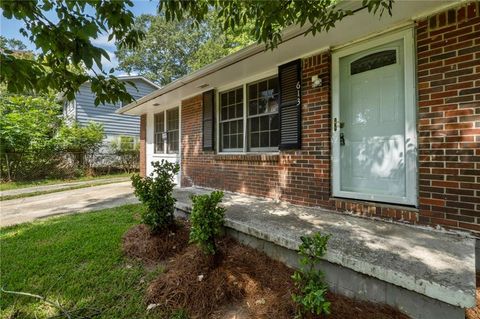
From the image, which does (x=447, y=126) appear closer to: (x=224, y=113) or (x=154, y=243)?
(x=154, y=243)

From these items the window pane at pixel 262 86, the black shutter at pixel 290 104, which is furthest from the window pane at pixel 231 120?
the black shutter at pixel 290 104

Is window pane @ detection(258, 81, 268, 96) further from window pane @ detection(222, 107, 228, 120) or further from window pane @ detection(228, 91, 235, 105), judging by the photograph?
window pane @ detection(222, 107, 228, 120)

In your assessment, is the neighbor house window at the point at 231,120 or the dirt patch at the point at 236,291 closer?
the dirt patch at the point at 236,291

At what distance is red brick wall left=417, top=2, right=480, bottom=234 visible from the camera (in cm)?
262

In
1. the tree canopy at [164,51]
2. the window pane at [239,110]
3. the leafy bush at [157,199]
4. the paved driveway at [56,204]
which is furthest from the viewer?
the tree canopy at [164,51]

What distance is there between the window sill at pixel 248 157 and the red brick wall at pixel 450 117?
2183 mm

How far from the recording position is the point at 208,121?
6.18 metres

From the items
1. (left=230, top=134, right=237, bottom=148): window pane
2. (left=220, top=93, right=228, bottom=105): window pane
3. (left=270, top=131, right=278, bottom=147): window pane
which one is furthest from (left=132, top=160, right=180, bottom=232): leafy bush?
(left=220, top=93, right=228, bottom=105): window pane

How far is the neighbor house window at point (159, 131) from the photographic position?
8.82 meters

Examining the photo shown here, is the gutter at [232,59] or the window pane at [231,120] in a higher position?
the gutter at [232,59]

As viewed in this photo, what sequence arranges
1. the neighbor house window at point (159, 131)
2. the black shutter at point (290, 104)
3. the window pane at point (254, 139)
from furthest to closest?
1. the neighbor house window at point (159, 131)
2. the window pane at point (254, 139)
3. the black shutter at point (290, 104)

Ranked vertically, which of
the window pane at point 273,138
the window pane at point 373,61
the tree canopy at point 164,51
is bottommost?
the window pane at point 273,138

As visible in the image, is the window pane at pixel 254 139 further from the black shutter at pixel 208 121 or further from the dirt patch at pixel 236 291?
the dirt patch at pixel 236 291

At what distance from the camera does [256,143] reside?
17.4 ft
